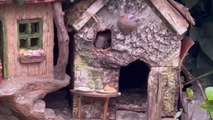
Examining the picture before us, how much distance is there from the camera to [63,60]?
2928 millimetres

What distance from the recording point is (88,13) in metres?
2.95

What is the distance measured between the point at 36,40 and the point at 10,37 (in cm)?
16

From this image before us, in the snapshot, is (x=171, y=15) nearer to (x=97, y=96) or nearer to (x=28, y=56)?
(x=97, y=96)

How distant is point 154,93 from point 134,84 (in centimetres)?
47

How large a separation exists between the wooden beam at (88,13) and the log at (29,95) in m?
0.28

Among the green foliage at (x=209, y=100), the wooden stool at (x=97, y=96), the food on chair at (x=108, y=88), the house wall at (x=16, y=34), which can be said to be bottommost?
the wooden stool at (x=97, y=96)

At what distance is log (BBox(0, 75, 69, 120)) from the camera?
2.84m

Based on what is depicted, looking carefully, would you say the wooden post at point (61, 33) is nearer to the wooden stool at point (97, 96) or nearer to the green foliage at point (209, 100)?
the wooden stool at point (97, 96)

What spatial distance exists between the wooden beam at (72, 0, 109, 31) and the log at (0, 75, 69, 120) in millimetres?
279

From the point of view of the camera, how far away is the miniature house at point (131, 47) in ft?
9.78

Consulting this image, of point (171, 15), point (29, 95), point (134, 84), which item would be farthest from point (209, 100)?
point (134, 84)

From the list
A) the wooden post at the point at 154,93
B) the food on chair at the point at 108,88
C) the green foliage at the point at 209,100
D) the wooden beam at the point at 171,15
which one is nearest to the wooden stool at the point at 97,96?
the food on chair at the point at 108,88

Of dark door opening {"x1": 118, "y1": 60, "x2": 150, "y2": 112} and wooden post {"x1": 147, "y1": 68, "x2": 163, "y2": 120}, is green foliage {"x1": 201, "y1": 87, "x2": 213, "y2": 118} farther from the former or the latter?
dark door opening {"x1": 118, "y1": 60, "x2": 150, "y2": 112}

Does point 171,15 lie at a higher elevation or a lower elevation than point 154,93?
higher
